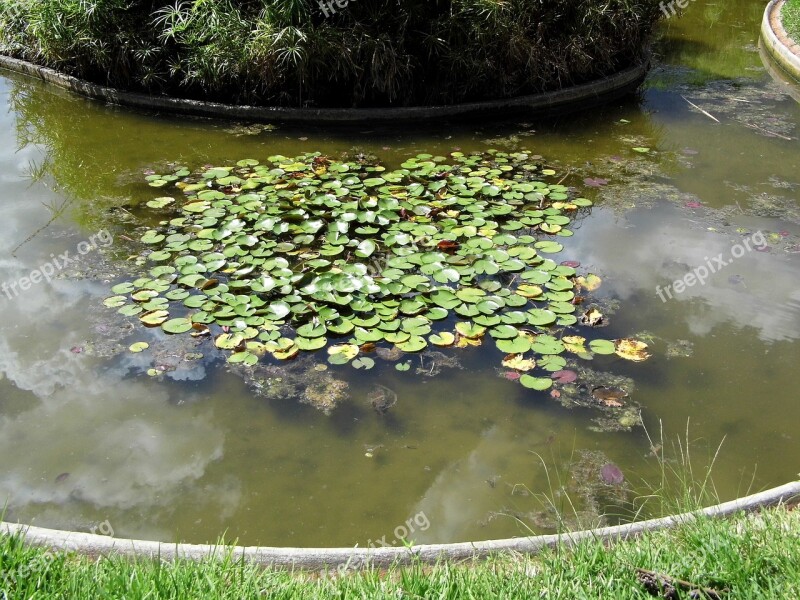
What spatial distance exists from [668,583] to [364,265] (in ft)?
9.22

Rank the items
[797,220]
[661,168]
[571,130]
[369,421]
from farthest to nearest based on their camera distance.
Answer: [571,130] < [661,168] < [797,220] < [369,421]

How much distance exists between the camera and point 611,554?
2439mm

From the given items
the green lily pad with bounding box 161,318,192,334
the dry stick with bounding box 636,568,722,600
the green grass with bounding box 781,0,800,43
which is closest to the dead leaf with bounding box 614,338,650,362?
the dry stick with bounding box 636,568,722,600

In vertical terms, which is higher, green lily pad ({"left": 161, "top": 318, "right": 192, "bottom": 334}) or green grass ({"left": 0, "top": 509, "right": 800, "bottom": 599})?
green grass ({"left": 0, "top": 509, "right": 800, "bottom": 599})

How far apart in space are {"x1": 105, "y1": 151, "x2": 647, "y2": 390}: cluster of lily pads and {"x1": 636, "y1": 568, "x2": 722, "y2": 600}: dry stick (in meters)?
1.53

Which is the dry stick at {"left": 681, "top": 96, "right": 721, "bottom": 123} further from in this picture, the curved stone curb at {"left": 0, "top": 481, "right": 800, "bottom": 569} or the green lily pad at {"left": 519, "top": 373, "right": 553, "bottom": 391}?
the curved stone curb at {"left": 0, "top": 481, "right": 800, "bottom": 569}

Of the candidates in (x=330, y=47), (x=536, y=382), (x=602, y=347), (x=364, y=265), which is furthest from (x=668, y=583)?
(x=330, y=47)

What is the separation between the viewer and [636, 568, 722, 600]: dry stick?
225 centimetres

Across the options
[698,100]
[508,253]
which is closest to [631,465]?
[508,253]

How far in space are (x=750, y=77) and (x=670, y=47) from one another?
175 cm

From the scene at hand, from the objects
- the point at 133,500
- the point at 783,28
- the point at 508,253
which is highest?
the point at 783,28

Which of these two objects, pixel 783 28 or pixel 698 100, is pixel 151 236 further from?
pixel 783 28

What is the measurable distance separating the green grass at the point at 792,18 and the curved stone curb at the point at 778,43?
0.20 ft

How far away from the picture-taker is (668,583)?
7.40 ft
